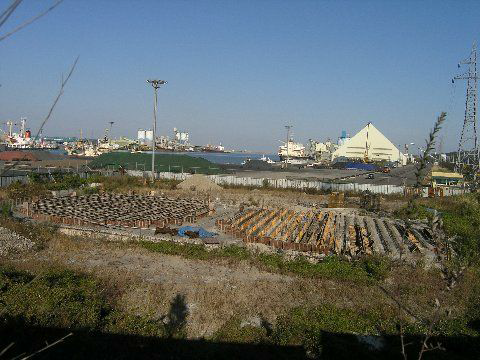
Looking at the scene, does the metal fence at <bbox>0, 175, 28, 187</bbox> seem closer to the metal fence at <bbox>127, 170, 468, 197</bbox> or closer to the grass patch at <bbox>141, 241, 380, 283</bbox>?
the metal fence at <bbox>127, 170, 468, 197</bbox>

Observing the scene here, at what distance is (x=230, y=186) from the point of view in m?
33.2

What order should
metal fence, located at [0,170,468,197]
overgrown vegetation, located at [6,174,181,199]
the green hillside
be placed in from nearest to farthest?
overgrown vegetation, located at [6,174,181,199] < metal fence, located at [0,170,468,197] < the green hillside

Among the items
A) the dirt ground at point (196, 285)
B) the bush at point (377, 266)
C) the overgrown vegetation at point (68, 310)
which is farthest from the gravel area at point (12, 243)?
the bush at point (377, 266)

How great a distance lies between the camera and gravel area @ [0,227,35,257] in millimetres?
12484

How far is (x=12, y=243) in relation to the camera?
513 inches

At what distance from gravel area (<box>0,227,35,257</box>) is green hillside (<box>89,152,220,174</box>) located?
85.2ft

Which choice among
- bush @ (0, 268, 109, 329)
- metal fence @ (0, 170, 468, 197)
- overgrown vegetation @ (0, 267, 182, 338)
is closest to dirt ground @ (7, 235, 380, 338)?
overgrown vegetation @ (0, 267, 182, 338)

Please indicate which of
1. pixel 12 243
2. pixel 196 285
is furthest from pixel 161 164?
pixel 196 285

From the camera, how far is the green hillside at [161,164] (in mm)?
40125

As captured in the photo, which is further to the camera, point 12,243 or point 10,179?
point 10,179

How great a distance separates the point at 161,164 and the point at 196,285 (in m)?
31.9

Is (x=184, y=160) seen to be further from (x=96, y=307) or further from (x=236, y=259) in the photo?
(x=96, y=307)

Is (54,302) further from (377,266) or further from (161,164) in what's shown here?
(161,164)

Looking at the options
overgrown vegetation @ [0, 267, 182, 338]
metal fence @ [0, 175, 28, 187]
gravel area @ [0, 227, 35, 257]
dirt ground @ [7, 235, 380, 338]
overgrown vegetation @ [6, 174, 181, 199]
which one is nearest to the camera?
overgrown vegetation @ [0, 267, 182, 338]
